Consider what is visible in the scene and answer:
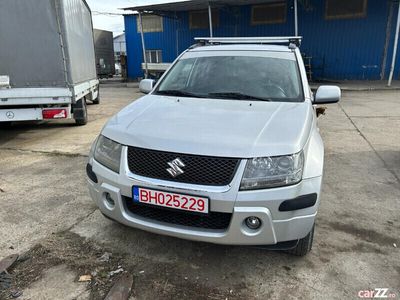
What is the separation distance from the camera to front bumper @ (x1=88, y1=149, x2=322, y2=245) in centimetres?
221

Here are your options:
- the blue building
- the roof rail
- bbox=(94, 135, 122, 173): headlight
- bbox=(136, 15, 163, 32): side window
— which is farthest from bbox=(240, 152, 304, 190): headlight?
bbox=(136, 15, 163, 32): side window

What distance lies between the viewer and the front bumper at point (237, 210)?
221cm

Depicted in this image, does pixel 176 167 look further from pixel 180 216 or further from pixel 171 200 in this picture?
pixel 180 216

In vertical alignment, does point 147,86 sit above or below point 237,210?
above

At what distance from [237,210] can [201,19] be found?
1962 cm

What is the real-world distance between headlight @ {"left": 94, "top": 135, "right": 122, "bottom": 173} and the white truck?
343 centimetres

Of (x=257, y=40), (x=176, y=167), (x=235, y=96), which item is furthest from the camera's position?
(x=257, y=40)

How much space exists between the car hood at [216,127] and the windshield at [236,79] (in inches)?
7.8

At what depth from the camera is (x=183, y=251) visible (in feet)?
9.37

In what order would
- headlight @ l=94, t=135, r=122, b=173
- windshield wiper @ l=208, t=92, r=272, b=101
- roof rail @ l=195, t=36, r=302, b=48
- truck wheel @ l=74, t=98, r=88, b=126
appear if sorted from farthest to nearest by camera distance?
truck wheel @ l=74, t=98, r=88, b=126
roof rail @ l=195, t=36, r=302, b=48
windshield wiper @ l=208, t=92, r=272, b=101
headlight @ l=94, t=135, r=122, b=173

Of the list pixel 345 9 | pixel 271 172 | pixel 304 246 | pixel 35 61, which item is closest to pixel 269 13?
Result: pixel 345 9

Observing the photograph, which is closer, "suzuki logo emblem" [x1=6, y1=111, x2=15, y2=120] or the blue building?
"suzuki logo emblem" [x1=6, y1=111, x2=15, y2=120]

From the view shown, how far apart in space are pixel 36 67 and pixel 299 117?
15.3 feet

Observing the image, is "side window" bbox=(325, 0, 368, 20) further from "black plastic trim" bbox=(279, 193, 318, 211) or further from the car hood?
"black plastic trim" bbox=(279, 193, 318, 211)
